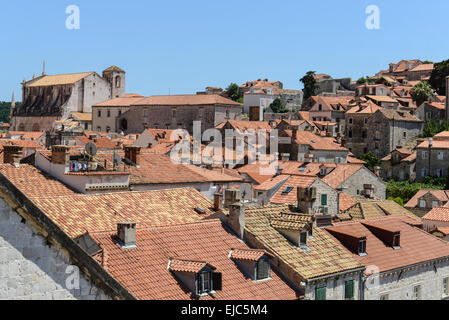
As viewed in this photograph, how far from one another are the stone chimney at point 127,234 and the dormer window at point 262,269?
11.7 ft

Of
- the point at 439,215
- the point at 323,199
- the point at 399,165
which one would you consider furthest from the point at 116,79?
the point at 323,199

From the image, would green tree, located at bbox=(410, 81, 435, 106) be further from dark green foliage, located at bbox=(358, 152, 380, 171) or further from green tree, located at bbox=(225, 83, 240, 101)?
green tree, located at bbox=(225, 83, 240, 101)

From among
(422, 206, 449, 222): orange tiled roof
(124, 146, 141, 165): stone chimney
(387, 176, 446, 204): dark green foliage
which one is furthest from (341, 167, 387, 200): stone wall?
(124, 146, 141, 165): stone chimney

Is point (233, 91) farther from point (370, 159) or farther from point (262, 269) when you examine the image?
point (262, 269)

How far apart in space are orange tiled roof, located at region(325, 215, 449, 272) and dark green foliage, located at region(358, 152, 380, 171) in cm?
5885

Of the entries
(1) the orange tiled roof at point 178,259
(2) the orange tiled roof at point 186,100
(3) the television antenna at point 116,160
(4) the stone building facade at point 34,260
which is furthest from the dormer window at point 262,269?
(2) the orange tiled roof at point 186,100

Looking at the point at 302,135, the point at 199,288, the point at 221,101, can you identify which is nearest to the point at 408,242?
the point at 199,288

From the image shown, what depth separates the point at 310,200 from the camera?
82.5 ft

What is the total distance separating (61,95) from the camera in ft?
411

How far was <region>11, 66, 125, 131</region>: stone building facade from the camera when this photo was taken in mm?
123438

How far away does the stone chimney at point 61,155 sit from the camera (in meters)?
27.9
